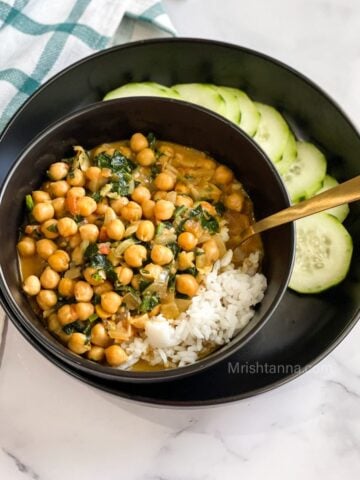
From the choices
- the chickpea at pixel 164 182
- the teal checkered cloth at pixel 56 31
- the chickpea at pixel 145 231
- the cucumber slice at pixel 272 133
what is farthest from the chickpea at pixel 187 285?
the teal checkered cloth at pixel 56 31

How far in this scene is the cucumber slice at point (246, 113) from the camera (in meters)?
3.30

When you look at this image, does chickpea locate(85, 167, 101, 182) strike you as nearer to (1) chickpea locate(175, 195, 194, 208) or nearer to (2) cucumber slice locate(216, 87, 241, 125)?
(1) chickpea locate(175, 195, 194, 208)

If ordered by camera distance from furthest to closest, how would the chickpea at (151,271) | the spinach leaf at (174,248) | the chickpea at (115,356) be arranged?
the spinach leaf at (174,248)
the chickpea at (151,271)
the chickpea at (115,356)

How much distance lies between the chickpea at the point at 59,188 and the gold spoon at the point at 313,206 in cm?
82

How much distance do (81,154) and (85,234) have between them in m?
0.41

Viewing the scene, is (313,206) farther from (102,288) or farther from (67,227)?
(67,227)

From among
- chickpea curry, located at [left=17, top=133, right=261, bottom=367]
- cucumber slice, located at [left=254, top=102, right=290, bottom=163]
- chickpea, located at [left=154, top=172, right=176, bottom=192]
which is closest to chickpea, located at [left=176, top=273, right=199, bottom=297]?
chickpea curry, located at [left=17, top=133, right=261, bottom=367]

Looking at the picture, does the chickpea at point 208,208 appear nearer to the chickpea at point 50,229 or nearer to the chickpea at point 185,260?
the chickpea at point 185,260

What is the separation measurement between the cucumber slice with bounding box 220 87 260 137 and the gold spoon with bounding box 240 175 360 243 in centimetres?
55

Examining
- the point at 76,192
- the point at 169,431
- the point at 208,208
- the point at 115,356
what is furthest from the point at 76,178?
the point at 169,431

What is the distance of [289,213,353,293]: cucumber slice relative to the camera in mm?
3066

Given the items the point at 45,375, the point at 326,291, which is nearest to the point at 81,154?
the point at 45,375

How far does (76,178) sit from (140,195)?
30 centimetres

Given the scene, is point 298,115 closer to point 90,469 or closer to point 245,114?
point 245,114
